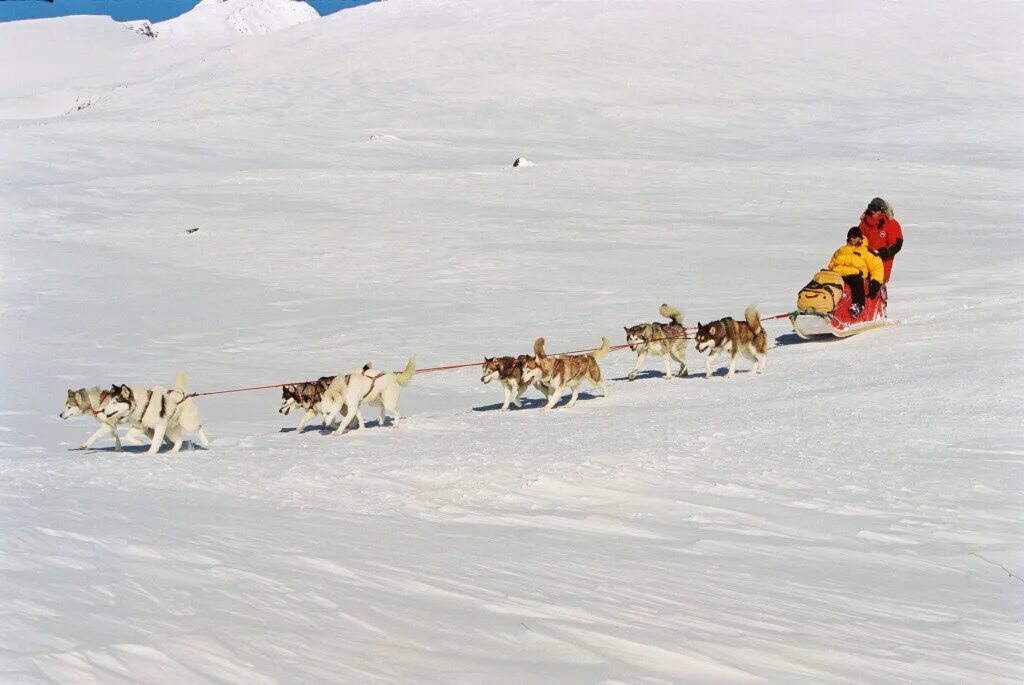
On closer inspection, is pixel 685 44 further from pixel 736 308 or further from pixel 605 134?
pixel 736 308

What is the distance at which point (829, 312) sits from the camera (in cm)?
1214

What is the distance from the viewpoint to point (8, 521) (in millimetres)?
4875

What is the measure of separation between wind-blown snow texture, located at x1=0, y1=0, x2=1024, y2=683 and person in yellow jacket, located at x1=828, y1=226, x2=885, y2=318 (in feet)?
1.73

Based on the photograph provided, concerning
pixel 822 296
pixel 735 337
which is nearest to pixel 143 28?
pixel 822 296

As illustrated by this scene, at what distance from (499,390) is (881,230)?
4.75 m

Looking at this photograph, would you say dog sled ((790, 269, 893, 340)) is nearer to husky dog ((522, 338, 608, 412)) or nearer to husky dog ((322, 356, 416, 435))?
husky dog ((522, 338, 608, 412))

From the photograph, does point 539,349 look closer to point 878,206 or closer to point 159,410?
point 159,410

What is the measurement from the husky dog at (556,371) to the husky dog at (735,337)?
1.41 meters

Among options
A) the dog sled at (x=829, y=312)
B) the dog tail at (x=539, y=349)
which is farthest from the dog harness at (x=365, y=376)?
the dog sled at (x=829, y=312)

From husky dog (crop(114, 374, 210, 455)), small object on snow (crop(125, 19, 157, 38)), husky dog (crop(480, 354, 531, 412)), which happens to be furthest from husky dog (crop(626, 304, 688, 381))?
small object on snow (crop(125, 19, 157, 38))

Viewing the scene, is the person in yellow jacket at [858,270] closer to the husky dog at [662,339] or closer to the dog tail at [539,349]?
the husky dog at [662,339]

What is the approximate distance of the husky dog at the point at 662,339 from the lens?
10797mm

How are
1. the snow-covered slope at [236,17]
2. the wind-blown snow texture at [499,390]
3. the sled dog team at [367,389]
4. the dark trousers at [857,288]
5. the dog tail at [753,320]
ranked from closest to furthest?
the wind-blown snow texture at [499,390] < the sled dog team at [367,389] < the dog tail at [753,320] < the dark trousers at [857,288] < the snow-covered slope at [236,17]

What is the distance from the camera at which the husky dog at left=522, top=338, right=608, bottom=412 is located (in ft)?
31.1
